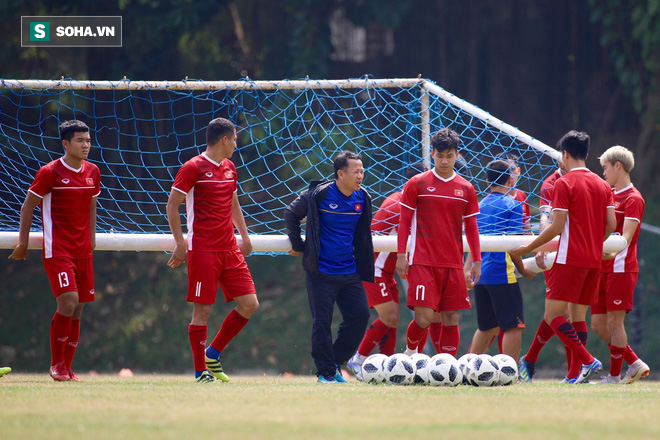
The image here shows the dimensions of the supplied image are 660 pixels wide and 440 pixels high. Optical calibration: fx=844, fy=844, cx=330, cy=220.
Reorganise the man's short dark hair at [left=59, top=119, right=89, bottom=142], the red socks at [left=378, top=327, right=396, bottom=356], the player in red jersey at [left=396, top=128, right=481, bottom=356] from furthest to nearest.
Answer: the red socks at [left=378, top=327, right=396, bottom=356], the man's short dark hair at [left=59, top=119, right=89, bottom=142], the player in red jersey at [left=396, top=128, right=481, bottom=356]

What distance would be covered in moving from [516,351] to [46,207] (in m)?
4.20

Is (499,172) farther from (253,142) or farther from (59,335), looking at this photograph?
(253,142)

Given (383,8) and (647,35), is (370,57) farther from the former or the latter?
(647,35)

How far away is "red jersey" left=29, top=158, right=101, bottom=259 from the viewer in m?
6.82

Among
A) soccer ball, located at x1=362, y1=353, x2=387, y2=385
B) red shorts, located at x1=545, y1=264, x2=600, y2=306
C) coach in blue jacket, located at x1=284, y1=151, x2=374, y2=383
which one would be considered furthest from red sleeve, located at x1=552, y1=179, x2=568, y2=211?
soccer ball, located at x1=362, y1=353, x2=387, y2=385

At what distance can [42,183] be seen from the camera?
6.79 m

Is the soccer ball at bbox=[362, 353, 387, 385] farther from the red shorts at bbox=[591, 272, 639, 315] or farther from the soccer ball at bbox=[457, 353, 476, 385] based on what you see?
the red shorts at bbox=[591, 272, 639, 315]

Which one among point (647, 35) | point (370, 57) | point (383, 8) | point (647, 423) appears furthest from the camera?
point (370, 57)

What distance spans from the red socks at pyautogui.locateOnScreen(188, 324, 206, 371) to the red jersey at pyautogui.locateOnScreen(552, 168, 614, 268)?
2876mm

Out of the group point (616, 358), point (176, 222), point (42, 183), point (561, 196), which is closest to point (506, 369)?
point (561, 196)

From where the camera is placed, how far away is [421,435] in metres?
4.02

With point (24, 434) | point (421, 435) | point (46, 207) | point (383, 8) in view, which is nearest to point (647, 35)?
point (383, 8)

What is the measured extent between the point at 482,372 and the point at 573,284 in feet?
3.62

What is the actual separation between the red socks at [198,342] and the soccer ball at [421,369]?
164 cm
